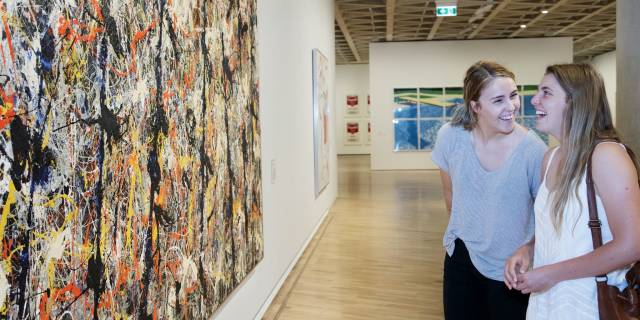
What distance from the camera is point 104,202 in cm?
181

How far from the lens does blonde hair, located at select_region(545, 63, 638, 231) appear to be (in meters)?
1.70

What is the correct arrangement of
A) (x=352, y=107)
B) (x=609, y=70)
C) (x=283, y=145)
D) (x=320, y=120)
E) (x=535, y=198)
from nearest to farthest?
1. (x=535, y=198)
2. (x=283, y=145)
3. (x=320, y=120)
4. (x=609, y=70)
5. (x=352, y=107)

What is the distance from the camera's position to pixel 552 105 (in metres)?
1.83

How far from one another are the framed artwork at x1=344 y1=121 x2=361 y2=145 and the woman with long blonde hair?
23.2 metres

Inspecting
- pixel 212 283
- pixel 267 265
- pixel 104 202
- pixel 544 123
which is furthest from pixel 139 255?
pixel 267 265

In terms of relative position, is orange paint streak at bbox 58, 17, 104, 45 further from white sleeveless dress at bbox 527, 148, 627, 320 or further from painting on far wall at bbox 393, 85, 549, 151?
painting on far wall at bbox 393, 85, 549, 151

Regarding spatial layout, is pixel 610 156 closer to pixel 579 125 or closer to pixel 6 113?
pixel 579 125

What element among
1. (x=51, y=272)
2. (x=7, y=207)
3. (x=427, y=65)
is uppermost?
(x=427, y=65)

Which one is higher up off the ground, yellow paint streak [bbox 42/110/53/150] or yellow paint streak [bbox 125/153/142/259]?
yellow paint streak [bbox 42/110/53/150]

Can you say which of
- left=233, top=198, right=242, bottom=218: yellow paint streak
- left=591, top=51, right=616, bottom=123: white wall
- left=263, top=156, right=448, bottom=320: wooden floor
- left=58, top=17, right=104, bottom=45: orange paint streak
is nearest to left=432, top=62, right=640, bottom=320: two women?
left=233, top=198, right=242, bottom=218: yellow paint streak

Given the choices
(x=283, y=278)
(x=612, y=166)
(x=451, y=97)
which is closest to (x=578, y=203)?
(x=612, y=166)

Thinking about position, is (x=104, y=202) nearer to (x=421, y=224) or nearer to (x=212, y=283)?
(x=212, y=283)

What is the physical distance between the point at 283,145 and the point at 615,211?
3.72m

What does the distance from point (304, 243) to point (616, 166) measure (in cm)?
506
